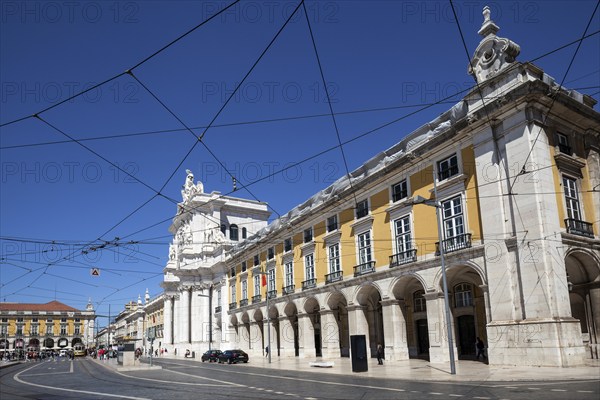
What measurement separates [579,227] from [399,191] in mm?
10186

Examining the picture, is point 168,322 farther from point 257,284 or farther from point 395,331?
point 395,331

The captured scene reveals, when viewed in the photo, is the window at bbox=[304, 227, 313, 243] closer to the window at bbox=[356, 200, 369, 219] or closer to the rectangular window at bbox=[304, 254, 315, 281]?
the rectangular window at bbox=[304, 254, 315, 281]

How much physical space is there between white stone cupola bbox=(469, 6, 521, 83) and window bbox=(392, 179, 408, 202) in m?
7.64

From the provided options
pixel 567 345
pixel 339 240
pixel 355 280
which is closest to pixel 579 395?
pixel 567 345

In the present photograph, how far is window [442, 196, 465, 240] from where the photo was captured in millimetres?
27109

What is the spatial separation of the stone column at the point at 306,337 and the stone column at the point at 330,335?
3482 millimetres

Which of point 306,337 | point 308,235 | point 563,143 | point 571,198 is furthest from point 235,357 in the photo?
point 563,143

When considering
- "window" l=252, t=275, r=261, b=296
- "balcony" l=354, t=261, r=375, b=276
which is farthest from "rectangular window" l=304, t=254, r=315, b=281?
"window" l=252, t=275, r=261, b=296

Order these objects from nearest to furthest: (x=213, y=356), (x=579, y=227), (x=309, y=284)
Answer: (x=579, y=227) → (x=309, y=284) → (x=213, y=356)

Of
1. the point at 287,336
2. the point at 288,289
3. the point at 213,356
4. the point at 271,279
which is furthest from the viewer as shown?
the point at 213,356

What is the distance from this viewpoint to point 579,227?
80.8 ft

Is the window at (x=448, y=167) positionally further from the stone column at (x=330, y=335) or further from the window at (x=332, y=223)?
the stone column at (x=330, y=335)

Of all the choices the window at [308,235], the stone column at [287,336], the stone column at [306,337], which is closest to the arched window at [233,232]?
the stone column at [287,336]

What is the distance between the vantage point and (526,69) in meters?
23.8
